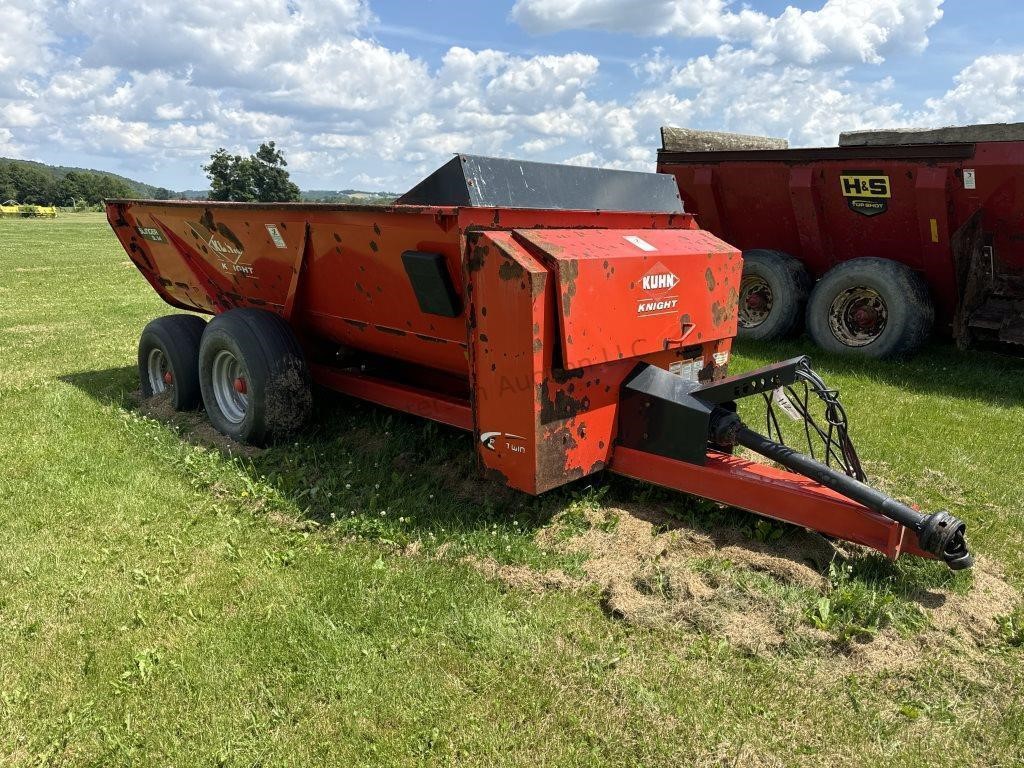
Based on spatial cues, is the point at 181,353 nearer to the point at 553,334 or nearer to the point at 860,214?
the point at 553,334

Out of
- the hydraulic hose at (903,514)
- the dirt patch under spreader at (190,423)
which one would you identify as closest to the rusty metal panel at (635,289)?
the hydraulic hose at (903,514)

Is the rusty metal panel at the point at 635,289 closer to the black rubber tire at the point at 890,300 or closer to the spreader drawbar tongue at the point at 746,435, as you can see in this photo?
the spreader drawbar tongue at the point at 746,435

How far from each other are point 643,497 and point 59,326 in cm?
887

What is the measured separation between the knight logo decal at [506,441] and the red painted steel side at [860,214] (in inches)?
208

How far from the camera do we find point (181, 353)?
538cm

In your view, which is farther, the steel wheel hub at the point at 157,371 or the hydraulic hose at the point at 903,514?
the steel wheel hub at the point at 157,371

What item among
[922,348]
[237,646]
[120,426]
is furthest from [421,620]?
[922,348]

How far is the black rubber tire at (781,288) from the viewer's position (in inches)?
304

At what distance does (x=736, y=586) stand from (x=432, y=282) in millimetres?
1883

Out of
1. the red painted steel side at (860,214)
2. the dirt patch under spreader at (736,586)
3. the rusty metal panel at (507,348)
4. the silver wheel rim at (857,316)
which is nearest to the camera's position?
the dirt patch under spreader at (736,586)

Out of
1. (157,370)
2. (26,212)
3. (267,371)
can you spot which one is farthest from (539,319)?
(26,212)

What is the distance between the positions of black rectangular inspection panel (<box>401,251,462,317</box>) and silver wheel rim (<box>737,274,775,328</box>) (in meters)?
5.31

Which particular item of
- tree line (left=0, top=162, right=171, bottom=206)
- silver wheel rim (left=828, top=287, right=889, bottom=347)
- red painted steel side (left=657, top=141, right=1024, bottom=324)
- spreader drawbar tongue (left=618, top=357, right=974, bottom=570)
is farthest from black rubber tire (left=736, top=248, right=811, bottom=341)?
tree line (left=0, top=162, right=171, bottom=206)

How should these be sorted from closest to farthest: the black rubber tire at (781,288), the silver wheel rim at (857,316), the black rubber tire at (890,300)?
the black rubber tire at (890,300)
the silver wheel rim at (857,316)
the black rubber tire at (781,288)
